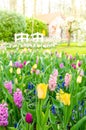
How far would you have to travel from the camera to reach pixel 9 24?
907 inches

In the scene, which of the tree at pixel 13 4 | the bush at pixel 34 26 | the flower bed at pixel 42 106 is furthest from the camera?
the tree at pixel 13 4

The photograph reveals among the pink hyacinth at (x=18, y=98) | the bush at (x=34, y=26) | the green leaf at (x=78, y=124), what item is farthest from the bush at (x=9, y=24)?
the green leaf at (x=78, y=124)

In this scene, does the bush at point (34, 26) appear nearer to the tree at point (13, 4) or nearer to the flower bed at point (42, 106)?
the tree at point (13, 4)

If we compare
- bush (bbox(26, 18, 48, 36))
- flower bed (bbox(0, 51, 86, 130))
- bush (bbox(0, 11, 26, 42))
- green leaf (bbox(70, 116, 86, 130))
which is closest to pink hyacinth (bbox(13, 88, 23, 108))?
flower bed (bbox(0, 51, 86, 130))

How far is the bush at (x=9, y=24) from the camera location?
890 inches

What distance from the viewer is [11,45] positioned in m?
17.1

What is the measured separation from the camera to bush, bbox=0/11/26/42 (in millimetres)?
22609

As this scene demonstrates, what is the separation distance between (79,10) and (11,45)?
44.9 metres

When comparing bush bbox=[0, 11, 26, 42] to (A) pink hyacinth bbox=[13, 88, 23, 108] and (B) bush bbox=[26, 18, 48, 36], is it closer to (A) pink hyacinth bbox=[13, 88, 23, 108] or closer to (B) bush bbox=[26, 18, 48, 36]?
(B) bush bbox=[26, 18, 48, 36]

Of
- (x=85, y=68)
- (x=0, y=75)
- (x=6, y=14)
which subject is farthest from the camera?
(x=6, y=14)

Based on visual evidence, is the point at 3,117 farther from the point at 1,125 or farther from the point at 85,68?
the point at 85,68

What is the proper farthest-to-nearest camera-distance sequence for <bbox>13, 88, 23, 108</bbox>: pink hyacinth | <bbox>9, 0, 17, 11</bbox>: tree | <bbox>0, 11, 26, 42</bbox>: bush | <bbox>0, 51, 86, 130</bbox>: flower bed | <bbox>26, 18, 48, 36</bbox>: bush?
<bbox>9, 0, 17, 11</bbox>: tree
<bbox>26, 18, 48, 36</bbox>: bush
<bbox>0, 11, 26, 42</bbox>: bush
<bbox>13, 88, 23, 108</bbox>: pink hyacinth
<bbox>0, 51, 86, 130</bbox>: flower bed

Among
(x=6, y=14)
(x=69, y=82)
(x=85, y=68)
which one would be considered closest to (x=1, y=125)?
(x=69, y=82)

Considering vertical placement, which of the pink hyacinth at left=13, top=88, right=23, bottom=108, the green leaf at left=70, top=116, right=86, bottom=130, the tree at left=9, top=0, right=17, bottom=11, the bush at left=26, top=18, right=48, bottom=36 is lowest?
the green leaf at left=70, top=116, right=86, bottom=130
